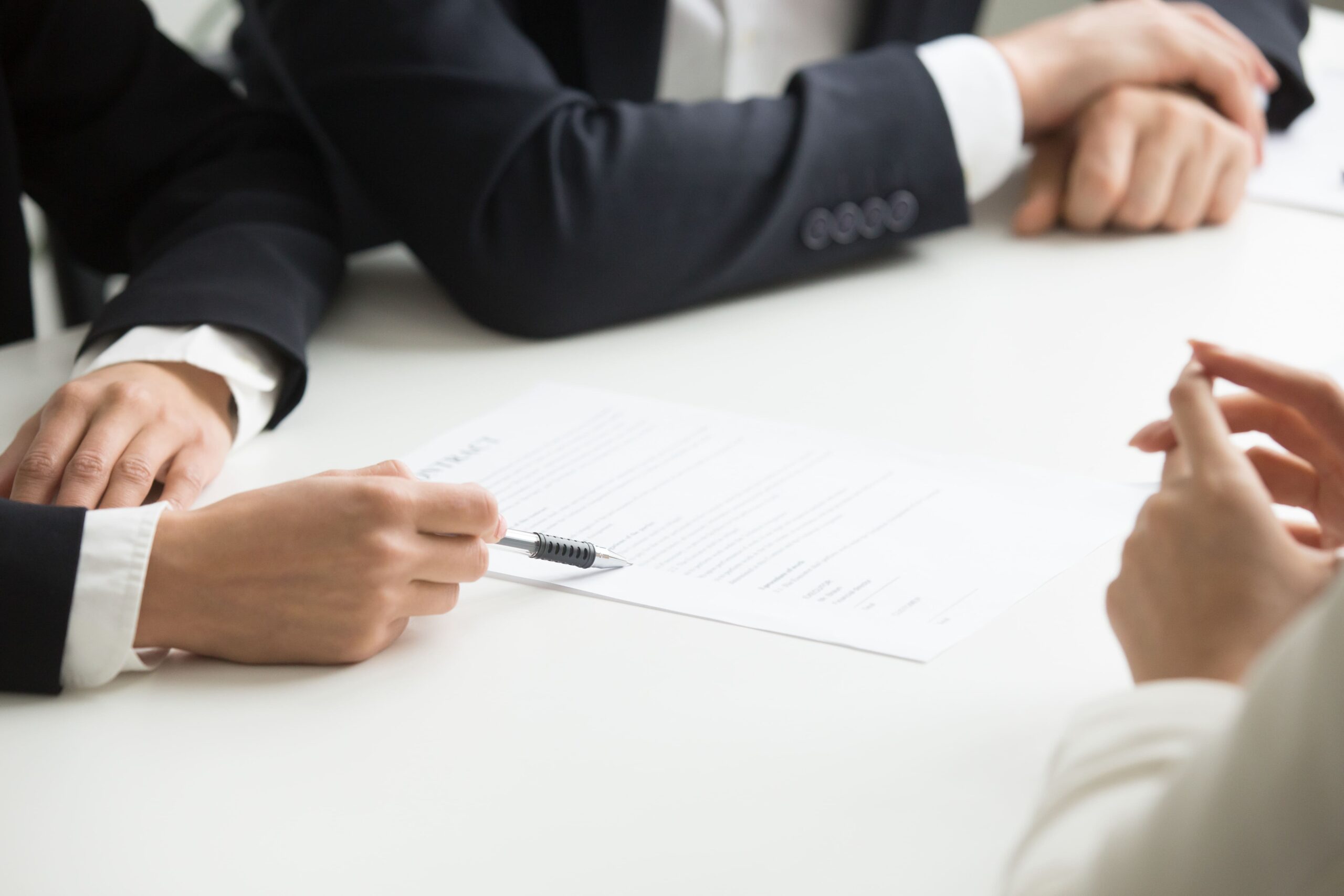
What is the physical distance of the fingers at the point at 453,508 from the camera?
629 mm

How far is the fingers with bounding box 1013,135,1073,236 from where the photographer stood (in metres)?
1.15

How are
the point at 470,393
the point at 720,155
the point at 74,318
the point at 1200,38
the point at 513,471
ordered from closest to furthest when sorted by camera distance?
the point at 513,471 < the point at 470,393 < the point at 720,155 < the point at 1200,38 < the point at 74,318

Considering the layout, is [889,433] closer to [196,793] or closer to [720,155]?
[720,155]

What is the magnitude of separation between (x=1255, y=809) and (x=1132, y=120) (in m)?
0.98

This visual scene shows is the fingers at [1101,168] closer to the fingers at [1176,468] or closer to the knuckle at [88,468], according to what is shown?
the fingers at [1176,468]

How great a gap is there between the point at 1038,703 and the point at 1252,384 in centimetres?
21

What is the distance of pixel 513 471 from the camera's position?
2.55ft

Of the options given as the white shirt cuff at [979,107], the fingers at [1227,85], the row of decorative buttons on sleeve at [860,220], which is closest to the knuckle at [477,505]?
the row of decorative buttons on sleeve at [860,220]

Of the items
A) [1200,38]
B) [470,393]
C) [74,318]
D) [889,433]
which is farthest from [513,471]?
[74,318]

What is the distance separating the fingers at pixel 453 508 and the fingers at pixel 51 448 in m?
0.23

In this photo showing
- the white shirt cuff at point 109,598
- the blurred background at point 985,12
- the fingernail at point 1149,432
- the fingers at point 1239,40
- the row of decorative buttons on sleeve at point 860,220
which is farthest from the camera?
the blurred background at point 985,12

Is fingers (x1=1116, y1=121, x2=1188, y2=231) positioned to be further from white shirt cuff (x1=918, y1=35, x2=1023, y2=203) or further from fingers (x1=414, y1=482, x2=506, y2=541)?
fingers (x1=414, y1=482, x2=506, y2=541)

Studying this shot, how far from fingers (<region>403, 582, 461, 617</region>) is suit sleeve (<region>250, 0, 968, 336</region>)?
14.7 inches

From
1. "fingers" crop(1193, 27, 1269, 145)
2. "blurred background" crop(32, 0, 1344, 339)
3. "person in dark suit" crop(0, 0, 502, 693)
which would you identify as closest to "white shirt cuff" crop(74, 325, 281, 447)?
"person in dark suit" crop(0, 0, 502, 693)
